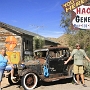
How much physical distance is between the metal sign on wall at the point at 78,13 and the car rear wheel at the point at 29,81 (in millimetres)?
3234

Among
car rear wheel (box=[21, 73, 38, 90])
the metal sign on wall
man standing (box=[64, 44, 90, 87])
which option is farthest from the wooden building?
man standing (box=[64, 44, 90, 87])

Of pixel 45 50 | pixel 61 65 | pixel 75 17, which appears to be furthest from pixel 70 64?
pixel 75 17

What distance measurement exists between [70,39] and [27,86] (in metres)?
24.8

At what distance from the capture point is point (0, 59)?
32.8 ft

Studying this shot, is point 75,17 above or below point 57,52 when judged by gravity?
above

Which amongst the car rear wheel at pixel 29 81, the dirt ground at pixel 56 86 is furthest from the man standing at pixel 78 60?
the car rear wheel at pixel 29 81

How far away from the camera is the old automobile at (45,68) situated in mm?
10852

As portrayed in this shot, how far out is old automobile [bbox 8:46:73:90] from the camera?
10.9 m

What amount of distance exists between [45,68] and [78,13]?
124 inches

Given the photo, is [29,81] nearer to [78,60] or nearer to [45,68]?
[45,68]

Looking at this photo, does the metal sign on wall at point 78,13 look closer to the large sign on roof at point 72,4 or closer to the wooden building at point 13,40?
the large sign on roof at point 72,4

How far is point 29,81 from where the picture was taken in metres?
10.8

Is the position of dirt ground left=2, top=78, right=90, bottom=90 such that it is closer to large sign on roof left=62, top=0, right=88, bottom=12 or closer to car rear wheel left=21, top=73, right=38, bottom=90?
car rear wheel left=21, top=73, right=38, bottom=90

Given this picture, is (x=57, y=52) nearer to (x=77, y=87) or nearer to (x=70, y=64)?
(x=70, y=64)
